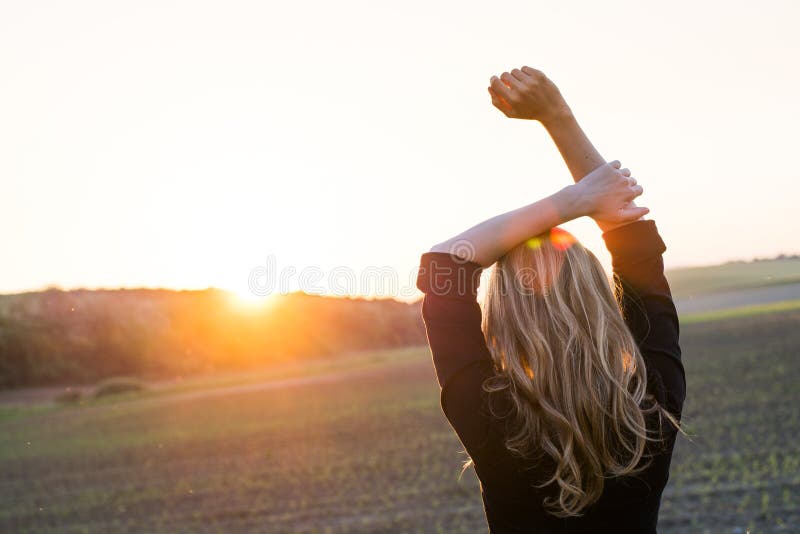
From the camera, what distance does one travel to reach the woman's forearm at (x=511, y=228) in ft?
4.68

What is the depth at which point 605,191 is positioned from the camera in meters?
1.47

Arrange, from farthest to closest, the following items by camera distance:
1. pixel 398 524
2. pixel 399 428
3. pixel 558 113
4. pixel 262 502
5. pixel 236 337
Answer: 1. pixel 236 337
2. pixel 399 428
3. pixel 262 502
4. pixel 398 524
5. pixel 558 113

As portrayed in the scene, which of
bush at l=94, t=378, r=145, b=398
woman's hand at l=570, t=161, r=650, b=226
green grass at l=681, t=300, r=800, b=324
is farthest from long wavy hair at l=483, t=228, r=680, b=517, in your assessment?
green grass at l=681, t=300, r=800, b=324

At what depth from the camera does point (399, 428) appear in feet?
46.9

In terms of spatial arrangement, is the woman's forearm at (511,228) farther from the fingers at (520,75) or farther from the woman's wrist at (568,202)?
the fingers at (520,75)

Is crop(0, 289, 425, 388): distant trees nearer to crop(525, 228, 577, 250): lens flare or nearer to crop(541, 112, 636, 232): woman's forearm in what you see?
crop(541, 112, 636, 232): woman's forearm

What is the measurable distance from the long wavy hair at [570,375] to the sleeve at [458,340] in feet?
0.12

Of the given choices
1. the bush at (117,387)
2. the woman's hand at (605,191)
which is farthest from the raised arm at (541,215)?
the bush at (117,387)

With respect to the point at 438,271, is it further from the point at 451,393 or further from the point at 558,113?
the point at 558,113

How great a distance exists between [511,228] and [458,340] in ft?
0.80

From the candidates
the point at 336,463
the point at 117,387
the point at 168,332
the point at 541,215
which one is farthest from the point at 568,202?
the point at 168,332

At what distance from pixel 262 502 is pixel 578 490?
29.0ft

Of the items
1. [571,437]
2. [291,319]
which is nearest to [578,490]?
[571,437]

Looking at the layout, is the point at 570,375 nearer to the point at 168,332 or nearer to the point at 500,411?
the point at 500,411
